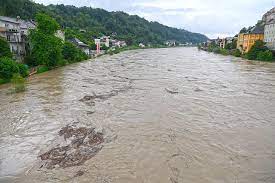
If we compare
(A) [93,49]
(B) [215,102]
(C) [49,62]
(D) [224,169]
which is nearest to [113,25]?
(A) [93,49]

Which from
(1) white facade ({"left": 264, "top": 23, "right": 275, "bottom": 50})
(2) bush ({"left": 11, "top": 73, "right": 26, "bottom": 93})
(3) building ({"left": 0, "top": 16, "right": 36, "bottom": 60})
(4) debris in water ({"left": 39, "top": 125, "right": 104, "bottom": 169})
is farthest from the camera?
(1) white facade ({"left": 264, "top": 23, "right": 275, "bottom": 50})

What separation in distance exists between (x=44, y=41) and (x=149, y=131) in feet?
75.2

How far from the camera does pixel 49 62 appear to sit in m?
32.9

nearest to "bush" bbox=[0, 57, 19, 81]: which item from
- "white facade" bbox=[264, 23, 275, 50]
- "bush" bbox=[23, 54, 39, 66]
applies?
"bush" bbox=[23, 54, 39, 66]

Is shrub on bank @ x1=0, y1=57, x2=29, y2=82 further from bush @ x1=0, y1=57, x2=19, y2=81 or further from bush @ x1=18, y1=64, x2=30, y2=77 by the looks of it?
bush @ x1=18, y1=64, x2=30, y2=77

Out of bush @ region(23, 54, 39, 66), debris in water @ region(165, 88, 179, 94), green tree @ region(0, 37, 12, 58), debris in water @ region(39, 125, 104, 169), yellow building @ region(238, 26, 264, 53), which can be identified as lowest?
debris in water @ region(39, 125, 104, 169)

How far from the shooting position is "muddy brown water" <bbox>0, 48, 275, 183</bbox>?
8.74 metres

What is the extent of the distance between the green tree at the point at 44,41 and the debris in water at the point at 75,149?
69.1 feet

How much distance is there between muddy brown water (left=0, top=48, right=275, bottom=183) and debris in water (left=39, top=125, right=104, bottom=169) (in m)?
0.27

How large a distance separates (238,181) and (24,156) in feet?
22.8

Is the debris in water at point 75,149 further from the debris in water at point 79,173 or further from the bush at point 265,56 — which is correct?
the bush at point 265,56

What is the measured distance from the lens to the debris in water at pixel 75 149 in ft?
30.9

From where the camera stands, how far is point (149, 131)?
12.2 m

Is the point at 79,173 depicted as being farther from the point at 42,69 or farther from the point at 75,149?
the point at 42,69
